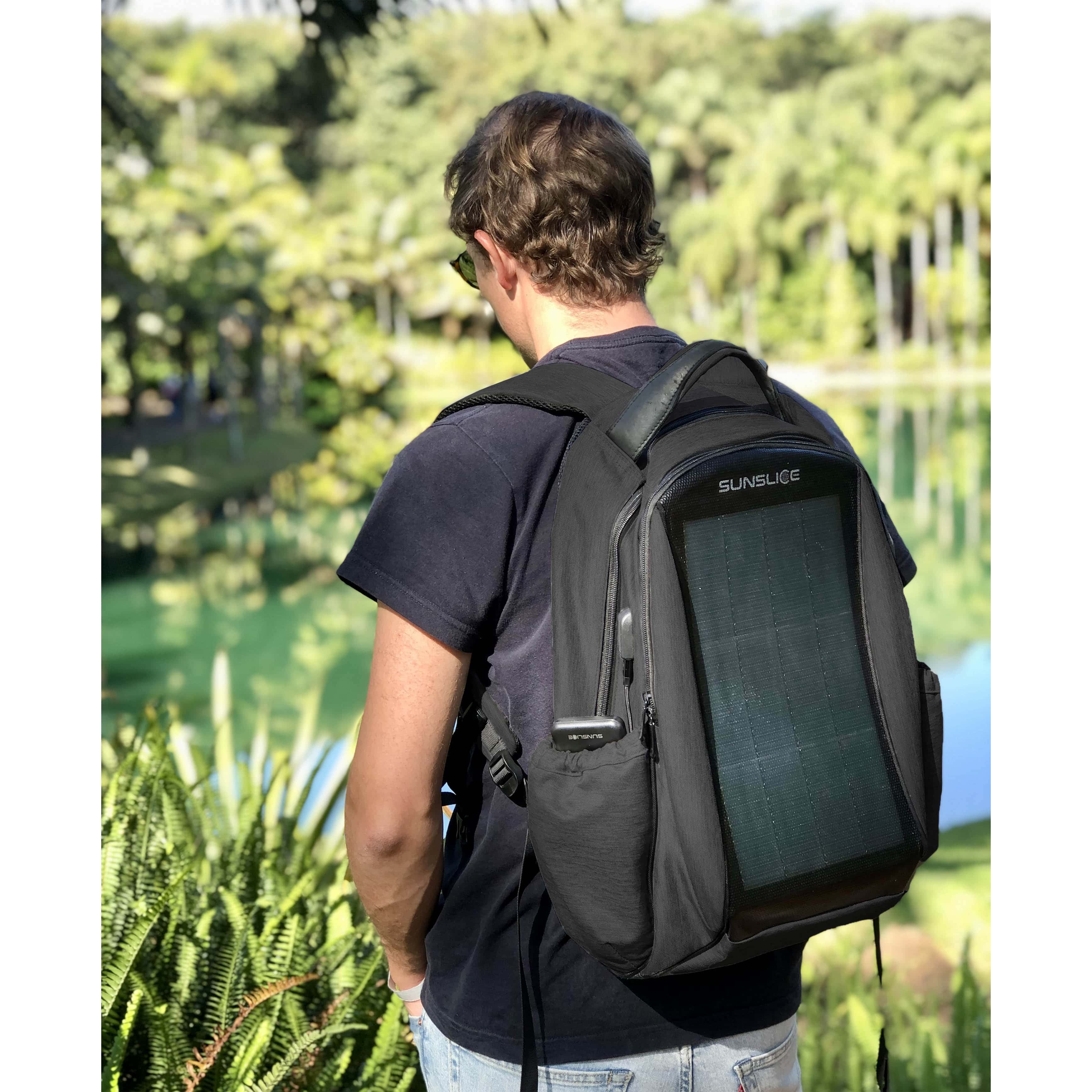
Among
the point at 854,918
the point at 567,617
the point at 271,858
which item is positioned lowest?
the point at 271,858

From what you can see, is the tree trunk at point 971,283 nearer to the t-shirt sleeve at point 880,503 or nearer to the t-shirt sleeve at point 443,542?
the t-shirt sleeve at point 880,503

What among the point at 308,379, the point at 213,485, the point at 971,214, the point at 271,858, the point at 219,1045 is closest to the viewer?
the point at 219,1045

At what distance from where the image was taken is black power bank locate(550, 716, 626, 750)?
928 millimetres

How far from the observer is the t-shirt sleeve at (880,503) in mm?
1100

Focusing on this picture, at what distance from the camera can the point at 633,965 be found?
960mm

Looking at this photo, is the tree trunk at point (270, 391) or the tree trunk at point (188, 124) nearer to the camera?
the tree trunk at point (270, 391)

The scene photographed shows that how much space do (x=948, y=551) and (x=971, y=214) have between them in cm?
2287

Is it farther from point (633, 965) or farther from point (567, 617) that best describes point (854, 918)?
point (567, 617)

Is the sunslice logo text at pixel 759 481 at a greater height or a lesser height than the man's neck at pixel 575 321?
lesser

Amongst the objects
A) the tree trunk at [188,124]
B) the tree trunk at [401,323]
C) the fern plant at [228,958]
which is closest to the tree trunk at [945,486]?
the fern plant at [228,958]

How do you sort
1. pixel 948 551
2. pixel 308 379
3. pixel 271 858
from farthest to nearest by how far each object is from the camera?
1. pixel 308 379
2. pixel 948 551
3. pixel 271 858

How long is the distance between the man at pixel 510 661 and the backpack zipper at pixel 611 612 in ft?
0.27

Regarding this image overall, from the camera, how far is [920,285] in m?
30.1
